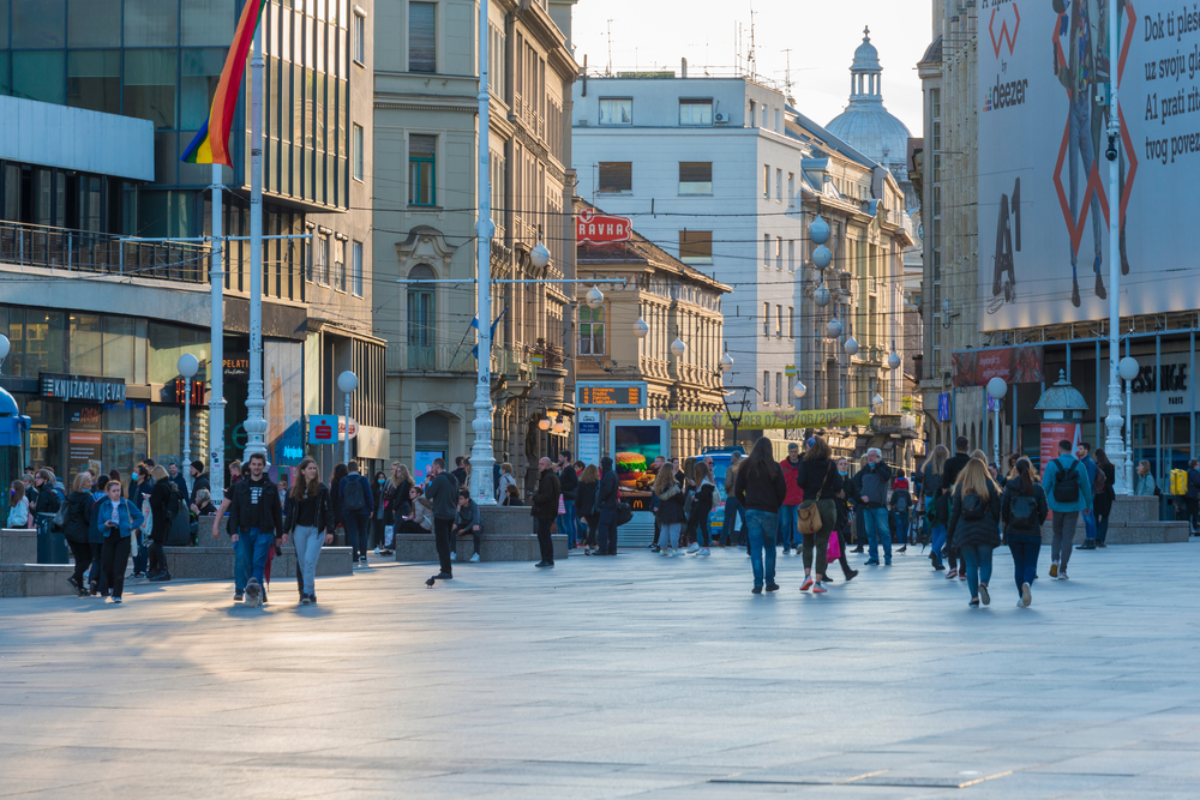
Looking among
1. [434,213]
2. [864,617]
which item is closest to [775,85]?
[434,213]

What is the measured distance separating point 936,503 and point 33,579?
1142 cm

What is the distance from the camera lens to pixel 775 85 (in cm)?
12700

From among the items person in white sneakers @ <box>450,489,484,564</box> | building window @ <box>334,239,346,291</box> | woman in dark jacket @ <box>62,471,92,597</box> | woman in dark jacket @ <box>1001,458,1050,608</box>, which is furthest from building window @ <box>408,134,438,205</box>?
woman in dark jacket @ <box>1001,458,1050,608</box>

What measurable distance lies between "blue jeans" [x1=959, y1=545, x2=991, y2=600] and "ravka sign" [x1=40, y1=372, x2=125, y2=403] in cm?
2662

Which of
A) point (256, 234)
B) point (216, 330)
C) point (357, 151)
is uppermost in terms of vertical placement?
point (357, 151)

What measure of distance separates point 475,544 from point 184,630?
13.9 metres

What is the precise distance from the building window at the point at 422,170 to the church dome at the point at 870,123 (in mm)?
120511

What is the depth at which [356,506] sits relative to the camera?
1228 inches

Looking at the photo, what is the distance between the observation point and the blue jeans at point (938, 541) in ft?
88.6

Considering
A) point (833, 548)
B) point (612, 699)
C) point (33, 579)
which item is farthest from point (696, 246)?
point (612, 699)

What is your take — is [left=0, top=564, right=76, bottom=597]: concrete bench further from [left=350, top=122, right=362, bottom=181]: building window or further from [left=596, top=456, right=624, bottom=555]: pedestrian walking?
[left=350, top=122, right=362, bottom=181]: building window

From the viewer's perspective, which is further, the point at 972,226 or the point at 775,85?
the point at 775,85

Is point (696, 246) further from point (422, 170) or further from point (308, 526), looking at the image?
point (308, 526)

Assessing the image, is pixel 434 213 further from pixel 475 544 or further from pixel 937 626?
pixel 937 626
